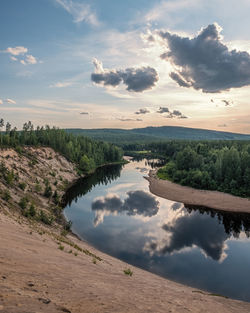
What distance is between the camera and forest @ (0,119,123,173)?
89.8 meters

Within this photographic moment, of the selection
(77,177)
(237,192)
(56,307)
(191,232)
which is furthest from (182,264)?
(77,177)

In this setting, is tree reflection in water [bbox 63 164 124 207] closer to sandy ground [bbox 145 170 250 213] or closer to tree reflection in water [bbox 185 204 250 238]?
sandy ground [bbox 145 170 250 213]

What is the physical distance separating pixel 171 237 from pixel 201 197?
28.3m

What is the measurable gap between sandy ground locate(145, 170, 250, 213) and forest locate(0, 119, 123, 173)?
43733mm

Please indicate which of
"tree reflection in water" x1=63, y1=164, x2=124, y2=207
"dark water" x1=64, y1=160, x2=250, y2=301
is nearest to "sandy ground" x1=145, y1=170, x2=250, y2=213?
"dark water" x1=64, y1=160, x2=250, y2=301

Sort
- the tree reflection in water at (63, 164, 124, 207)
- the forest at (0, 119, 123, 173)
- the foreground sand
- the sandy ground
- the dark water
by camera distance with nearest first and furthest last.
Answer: the foreground sand, the dark water, the sandy ground, the tree reflection in water at (63, 164, 124, 207), the forest at (0, 119, 123, 173)

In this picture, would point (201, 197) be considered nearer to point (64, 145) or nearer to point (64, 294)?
point (64, 294)

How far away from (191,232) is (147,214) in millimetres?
12083

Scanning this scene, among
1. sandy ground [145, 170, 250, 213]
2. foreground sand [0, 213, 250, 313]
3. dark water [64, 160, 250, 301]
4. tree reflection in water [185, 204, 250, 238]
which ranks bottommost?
dark water [64, 160, 250, 301]

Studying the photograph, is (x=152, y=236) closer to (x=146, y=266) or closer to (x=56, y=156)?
(x=146, y=266)

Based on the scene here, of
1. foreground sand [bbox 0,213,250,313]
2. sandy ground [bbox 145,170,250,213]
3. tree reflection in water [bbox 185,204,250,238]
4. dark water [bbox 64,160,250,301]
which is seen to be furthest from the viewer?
sandy ground [bbox 145,170,250,213]

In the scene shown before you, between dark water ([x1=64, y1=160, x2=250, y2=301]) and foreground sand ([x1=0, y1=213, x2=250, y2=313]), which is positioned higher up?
foreground sand ([x1=0, y1=213, x2=250, y2=313])

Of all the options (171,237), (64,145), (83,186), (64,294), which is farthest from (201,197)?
(64,145)

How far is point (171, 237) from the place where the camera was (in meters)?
38.2
